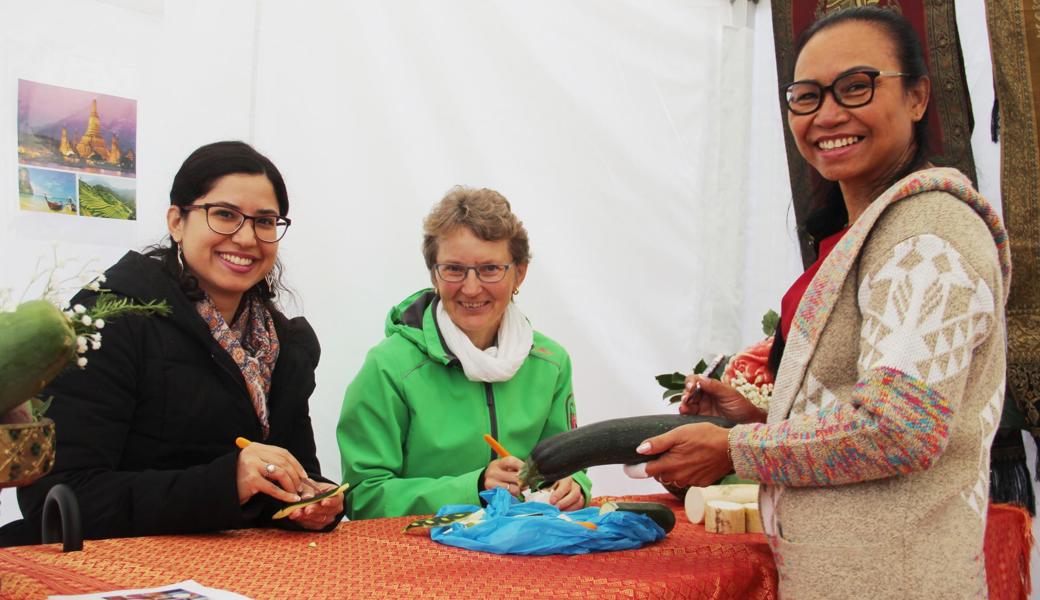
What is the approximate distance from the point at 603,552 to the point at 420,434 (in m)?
0.90

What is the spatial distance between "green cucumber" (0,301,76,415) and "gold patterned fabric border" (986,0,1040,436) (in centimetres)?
Result: 300

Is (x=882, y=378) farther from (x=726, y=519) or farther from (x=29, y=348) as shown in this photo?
(x=29, y=348)

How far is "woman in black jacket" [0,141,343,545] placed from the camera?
2010mm

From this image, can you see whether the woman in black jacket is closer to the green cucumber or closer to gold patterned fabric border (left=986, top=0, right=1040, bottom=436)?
the green cucumber

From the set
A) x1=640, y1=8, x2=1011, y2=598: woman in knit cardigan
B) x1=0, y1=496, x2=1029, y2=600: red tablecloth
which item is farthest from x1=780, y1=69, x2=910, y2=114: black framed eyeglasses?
x1=0, y1=496, x2=1029, y2=600: red tablecloth

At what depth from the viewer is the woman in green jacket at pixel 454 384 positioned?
266 cm

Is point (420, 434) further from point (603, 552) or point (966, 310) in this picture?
point (966, 310)

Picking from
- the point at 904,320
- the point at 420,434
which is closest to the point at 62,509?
the point at 420,434

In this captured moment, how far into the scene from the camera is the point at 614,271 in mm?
3854

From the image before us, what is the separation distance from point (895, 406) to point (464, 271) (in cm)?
171

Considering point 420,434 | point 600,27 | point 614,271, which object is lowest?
point 420,434

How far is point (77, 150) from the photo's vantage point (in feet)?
8.66

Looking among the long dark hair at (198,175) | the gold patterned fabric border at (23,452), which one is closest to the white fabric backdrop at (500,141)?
the long dark hair at (198,175)

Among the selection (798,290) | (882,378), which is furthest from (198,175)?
(882,378)
